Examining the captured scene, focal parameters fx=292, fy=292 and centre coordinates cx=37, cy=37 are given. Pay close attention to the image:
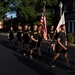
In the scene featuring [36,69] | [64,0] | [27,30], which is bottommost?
[36,69]

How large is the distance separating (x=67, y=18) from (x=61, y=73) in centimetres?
3763

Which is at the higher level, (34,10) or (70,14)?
(34,10)

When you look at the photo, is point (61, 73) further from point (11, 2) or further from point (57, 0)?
point (11, 2)

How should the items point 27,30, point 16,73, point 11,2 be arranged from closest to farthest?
1. point 16,73
2. point 27,30
3. point 11,2

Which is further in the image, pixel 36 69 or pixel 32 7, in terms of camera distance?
pixel 32 7

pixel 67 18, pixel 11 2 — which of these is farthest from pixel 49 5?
pixel 11 2

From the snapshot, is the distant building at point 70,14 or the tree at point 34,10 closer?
the distant building at point 70,14

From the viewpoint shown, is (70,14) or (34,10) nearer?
(70,14)

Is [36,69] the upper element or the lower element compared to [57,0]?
lower

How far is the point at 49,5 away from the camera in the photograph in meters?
51.6

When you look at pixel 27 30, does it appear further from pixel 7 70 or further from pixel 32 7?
pixel 32 7

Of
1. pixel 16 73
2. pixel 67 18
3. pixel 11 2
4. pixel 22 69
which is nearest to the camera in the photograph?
pixel 16 73

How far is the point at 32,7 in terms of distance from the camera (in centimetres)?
5244

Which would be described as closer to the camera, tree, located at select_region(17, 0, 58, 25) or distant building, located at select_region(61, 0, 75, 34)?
distant building, located at select_region(61, 0, 75, 34)
